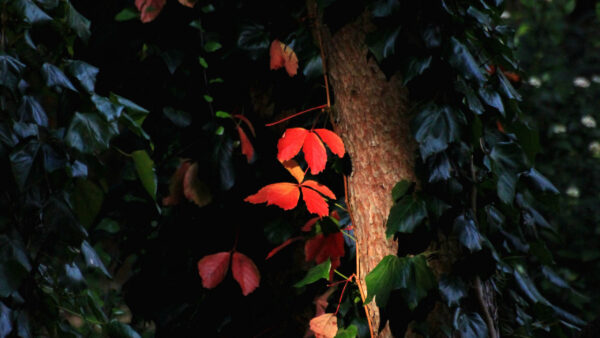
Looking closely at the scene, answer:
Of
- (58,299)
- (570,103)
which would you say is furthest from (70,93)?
(570,103)

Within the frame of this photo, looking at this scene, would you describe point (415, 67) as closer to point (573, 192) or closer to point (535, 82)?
point (573, 192)

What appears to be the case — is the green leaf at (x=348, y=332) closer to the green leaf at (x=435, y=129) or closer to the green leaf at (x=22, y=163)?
the green leaf at (x=435, y=129)

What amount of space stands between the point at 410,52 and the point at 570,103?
9.91ft

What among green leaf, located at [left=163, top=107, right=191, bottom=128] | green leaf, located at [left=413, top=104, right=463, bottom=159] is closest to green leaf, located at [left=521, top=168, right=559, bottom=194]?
green leaf, located at [left=413, top=104, right=463, bottom=159]

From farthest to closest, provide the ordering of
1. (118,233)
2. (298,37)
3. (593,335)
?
(118,233)
(298,37)
(593,335)

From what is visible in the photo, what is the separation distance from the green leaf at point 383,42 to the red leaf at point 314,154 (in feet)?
0.69

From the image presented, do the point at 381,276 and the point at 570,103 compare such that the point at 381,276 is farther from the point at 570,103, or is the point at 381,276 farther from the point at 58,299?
the point at 570,103

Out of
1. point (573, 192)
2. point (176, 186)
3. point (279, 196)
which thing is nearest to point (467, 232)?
point (279, 196)

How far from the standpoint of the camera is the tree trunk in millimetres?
1193

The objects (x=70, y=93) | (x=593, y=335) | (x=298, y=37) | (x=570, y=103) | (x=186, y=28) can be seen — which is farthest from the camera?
(x=570, y=103)

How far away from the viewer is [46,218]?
103cm

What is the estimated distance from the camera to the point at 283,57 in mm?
1430

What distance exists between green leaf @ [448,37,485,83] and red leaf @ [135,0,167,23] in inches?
33.0

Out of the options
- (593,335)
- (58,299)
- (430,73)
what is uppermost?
(430,73)
